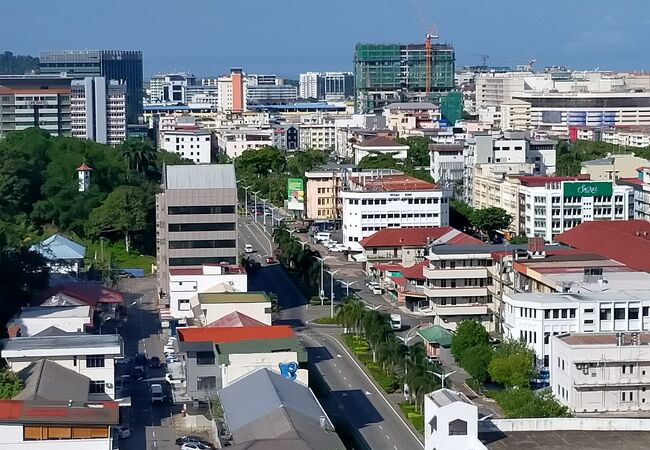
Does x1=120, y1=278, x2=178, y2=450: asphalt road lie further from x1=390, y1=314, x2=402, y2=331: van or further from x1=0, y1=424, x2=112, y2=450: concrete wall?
x1=390, y1=314, x2=402, y2=331: van

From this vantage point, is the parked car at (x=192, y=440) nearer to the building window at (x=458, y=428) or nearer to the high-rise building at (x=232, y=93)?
the building window at (x=458, y=428)

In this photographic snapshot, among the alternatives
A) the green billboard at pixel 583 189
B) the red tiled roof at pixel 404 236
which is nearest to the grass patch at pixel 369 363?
the red tiled roof at pixel 404 236

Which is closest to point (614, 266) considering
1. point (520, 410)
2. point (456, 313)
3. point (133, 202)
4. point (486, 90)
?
point (456, 313)

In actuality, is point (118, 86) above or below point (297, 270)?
above

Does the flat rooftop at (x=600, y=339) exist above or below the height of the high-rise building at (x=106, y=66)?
below

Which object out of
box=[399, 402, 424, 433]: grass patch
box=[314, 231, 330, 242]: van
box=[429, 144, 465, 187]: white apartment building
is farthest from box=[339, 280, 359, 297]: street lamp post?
box=[429, 144, 465, 187]: white apartment building

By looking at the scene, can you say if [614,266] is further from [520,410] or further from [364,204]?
[364,204]
